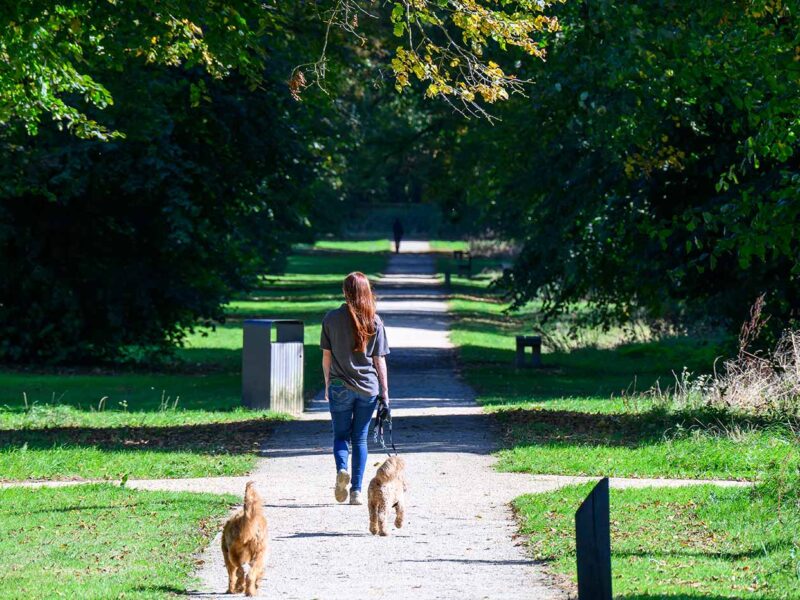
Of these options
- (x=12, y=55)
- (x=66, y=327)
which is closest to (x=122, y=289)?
(x=66, y=327)

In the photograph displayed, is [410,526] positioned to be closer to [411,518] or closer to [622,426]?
[411,518]

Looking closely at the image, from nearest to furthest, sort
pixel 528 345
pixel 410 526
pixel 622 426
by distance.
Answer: pixel 410 526 → pixel 622 426 → pixel 528 345

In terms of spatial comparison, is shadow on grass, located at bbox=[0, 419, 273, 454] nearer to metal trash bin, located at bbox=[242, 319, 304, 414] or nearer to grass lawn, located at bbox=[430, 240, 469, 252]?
metal trash bin, located at bbox=[242, 319, 304, 414]

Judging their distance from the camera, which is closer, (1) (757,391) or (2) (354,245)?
(1) (757,391)

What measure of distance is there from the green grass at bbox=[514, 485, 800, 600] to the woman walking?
4.48ft

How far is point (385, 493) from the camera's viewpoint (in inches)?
361

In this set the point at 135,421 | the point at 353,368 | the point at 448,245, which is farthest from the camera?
the point at 448,245

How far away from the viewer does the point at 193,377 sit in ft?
76.6

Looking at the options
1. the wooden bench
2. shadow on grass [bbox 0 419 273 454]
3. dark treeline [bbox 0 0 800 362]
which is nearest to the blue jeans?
shadow on grass [bbox 0 419 273 454]

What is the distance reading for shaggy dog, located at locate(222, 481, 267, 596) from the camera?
7473 mm

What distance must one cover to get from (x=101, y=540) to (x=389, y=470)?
1997mm

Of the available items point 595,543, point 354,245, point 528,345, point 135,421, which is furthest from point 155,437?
point 354,245

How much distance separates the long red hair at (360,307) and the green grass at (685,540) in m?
1.77

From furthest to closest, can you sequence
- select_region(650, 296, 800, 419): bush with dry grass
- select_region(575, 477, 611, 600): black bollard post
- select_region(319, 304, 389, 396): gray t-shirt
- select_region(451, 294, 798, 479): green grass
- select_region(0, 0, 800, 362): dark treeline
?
select_region(0, 0, 800, 362): dark treeline → select_region(650, 296, 800, 419): bush with dry grass → select_region(451, 294, 798, 479): green grass → select_region(319, 304, 389, 396): gray t-shirt → select_region(575, 477, 611, 600): black bollard post
